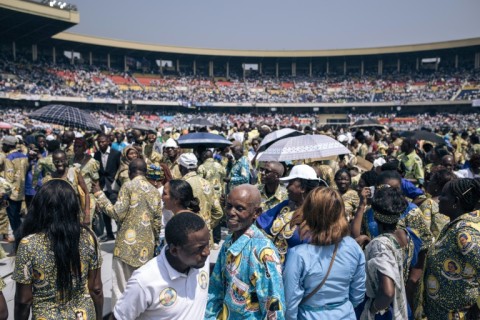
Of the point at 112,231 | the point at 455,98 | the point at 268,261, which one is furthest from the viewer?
the point at 455,98

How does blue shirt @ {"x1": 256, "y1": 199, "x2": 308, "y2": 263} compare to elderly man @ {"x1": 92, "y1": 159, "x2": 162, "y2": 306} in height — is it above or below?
above

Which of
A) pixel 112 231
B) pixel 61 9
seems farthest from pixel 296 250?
pixel 61 9

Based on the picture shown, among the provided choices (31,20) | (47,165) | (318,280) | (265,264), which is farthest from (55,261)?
(31,20)

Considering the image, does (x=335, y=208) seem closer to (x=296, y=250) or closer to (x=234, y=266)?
(x=296, y=250)

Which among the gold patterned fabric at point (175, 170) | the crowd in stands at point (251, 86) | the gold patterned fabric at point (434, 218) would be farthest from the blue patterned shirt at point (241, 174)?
the crowd in stands at point (251, 86)

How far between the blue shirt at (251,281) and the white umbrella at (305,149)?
9.83 ft

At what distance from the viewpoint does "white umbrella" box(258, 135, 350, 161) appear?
5594 millimetres

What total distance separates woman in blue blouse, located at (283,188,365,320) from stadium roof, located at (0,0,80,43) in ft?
119

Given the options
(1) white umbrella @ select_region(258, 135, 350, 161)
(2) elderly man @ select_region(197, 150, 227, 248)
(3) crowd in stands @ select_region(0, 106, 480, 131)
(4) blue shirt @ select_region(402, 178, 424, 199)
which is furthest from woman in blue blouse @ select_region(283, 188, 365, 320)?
(3) crowd in stands @ select_region(0, 106, 480, 131)

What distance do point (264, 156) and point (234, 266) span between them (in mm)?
3328

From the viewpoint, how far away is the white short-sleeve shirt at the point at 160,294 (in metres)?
2.25

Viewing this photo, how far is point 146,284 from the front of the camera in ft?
7.39

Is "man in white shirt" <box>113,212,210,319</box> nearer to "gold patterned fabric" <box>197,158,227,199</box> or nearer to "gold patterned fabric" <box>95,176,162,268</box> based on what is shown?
"gold patterned fabric" <box>95,176,162,268</box>

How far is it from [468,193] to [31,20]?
39751 mm
